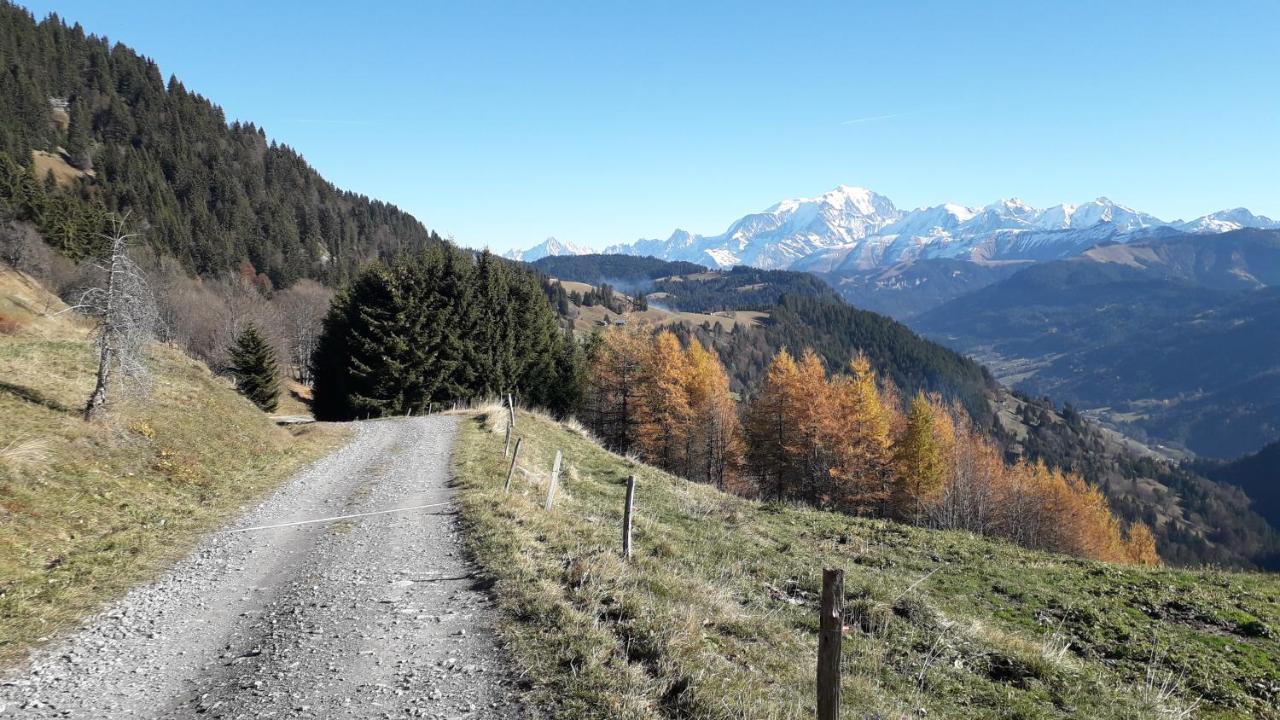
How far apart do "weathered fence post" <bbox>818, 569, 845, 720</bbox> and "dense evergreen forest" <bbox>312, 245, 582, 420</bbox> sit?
4175cm

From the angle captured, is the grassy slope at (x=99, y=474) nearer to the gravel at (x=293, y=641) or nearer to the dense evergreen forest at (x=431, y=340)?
the gravel at (x=293, y=641)

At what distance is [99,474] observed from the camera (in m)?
15.1

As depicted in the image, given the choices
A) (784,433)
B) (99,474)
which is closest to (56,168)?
→ (99,474)

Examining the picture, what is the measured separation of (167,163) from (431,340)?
15598 centimetres

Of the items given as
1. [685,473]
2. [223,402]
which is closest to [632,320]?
[685,473]

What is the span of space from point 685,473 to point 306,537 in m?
50.0

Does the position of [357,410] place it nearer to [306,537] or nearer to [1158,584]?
[306,537]

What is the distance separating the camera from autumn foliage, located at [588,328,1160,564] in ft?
177

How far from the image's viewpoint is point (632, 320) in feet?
189

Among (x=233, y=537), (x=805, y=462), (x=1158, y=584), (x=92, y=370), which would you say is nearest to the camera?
(x=233, y=537)

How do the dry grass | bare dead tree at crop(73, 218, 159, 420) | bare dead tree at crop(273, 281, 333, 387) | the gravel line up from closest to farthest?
1. the gravel
2. bare dead tree at crop(73, 218, 159, 420)
3. bare dead tree at crop(273, 281, 333, 387)
4. the dry grass

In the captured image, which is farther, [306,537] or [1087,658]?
[306,537]

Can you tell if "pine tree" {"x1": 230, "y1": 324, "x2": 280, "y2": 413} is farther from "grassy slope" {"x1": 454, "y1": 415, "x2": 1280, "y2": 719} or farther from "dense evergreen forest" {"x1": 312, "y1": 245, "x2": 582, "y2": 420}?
"grassy slope" {"x1": 454, "y1": 415, "x2": 1280, "y2": 719}

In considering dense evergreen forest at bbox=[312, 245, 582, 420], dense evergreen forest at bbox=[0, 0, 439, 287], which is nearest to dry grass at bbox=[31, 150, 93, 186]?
dense evergreen forest at bbox=[0, 0, 439, 287]
